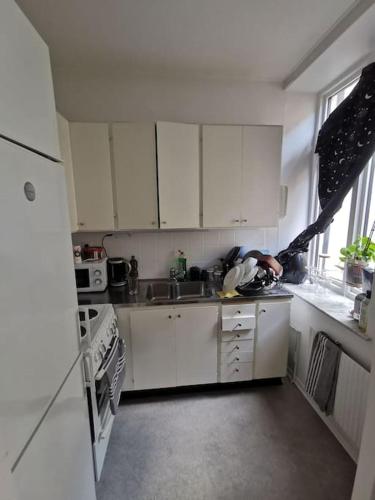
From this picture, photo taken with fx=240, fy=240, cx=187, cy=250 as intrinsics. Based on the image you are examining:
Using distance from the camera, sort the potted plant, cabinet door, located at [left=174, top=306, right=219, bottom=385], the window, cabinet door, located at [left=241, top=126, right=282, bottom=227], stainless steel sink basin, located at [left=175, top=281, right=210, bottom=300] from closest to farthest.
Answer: the potted plant < the window < cabinet door, located at [left=174, top=306, right=219, bottom=385] < cabinet door, located at [left=241, top=126, right=282, bottom=227] < stainless steel sink basin, located at [left=175, top=281, right=210, bottom=300]

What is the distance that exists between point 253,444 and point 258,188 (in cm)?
191

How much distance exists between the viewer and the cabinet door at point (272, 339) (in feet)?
6.55

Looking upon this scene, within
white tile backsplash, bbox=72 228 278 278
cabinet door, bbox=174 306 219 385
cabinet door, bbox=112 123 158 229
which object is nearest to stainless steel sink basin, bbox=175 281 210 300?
white tile backsplash, bbox=72 228 278 278

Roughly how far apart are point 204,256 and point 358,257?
1.26m

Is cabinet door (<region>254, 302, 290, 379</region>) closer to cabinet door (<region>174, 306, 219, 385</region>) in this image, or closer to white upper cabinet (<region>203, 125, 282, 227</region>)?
cabinet door (<region>174, 306, 219, 385</region>)

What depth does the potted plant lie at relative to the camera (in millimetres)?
1667

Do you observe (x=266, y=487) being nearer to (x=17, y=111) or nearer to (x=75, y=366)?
(x=75, y=366)

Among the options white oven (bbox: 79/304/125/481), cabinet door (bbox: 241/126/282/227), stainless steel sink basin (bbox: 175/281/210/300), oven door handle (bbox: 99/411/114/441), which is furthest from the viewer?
stainless steel sink basin (bbox: 175/281/210/300)

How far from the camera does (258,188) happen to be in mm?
2084

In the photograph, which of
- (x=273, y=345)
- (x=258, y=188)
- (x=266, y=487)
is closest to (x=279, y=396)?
(x=273, y=345)

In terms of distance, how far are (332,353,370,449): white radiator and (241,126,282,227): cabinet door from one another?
1.20 meters

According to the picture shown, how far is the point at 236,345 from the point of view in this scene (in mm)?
1999

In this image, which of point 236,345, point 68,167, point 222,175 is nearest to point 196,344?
point 236,345

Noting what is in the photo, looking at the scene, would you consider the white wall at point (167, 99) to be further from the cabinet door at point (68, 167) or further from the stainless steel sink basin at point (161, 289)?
the stainless steel sink basin at point (161, 289)
